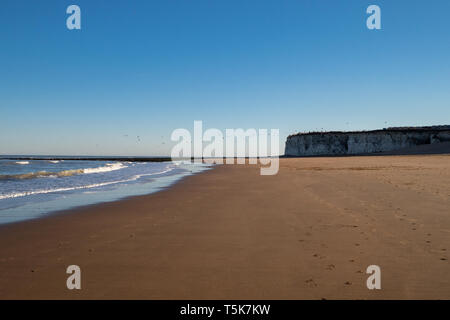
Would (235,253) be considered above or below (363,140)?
below

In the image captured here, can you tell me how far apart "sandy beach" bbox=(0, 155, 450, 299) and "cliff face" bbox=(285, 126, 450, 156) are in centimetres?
9533

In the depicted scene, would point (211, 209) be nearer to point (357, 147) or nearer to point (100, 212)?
point (100, 212)

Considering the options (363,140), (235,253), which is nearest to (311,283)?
(235,253)

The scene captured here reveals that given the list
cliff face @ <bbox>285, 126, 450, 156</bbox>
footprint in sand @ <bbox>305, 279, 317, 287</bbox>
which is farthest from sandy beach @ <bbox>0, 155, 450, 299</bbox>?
cliff face @ <bbox>285, 126, 450, 156</bbox>

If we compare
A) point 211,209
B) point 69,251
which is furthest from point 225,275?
point 211,209

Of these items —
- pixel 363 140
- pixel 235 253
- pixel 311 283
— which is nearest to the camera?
pixel 311 283

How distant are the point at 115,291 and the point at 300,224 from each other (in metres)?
5.36

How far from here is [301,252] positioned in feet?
19.9

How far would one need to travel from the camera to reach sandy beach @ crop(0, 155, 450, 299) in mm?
4453

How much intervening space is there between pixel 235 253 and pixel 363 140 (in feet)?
350

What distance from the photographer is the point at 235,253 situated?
20.0 feet

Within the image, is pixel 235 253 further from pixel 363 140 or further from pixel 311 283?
pixel 363 140

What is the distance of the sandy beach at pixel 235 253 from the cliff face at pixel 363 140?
313 ft
